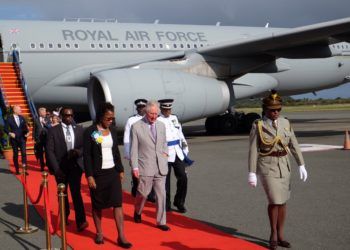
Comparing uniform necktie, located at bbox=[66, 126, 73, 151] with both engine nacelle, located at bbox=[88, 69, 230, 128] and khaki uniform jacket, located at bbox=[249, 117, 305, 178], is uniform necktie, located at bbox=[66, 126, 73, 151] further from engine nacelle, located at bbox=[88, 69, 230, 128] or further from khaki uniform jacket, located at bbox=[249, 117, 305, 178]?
engine nacelle, located at bbox=[88, 69, 230, 128]

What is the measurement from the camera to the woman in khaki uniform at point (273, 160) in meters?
5.29

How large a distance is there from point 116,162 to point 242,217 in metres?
1.88

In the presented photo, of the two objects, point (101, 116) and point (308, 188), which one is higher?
point (101, 116)

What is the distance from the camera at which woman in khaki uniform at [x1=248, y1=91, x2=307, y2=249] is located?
529 cm

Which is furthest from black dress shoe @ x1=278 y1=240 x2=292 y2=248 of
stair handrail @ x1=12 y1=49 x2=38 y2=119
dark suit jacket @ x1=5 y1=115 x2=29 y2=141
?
stair handrail @ x1=12 y1=49 x2=38 y2=119

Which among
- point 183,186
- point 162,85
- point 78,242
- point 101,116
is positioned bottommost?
point 78,242

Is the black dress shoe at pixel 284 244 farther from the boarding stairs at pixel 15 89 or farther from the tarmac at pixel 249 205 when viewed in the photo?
the boarding stairs at pixel 15 89

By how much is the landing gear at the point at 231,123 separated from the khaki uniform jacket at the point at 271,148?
Answer: 13.6 metres

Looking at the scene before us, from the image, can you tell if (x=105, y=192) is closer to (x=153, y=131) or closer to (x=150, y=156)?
(x=150, y=156)

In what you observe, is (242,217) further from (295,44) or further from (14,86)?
(14,86)

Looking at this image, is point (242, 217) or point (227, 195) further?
point (227, 195)

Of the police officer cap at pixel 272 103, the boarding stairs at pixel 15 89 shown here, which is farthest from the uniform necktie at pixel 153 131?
the boarding stairs at pixel 15 89

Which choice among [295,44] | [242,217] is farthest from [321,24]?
[242,217]

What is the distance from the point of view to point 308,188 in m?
8.27
